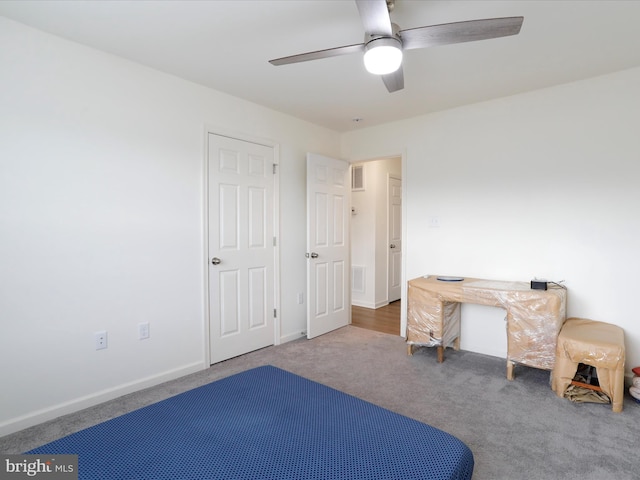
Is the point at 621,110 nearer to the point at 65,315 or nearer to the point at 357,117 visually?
the point at 357,117

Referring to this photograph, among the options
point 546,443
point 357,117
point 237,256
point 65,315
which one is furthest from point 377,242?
point 65,315

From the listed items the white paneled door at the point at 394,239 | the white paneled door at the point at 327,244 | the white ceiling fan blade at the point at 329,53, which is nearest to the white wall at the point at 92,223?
the white paneled door at the point at 327,244

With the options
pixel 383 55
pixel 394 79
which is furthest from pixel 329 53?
pixel 394 79

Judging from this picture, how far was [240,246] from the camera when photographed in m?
3.34

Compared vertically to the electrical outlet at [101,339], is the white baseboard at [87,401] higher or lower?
lower

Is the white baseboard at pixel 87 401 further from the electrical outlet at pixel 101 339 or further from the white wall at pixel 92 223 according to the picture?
the electrical outlet at pixel 101 339

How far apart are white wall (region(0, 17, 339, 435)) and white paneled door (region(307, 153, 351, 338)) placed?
122cm

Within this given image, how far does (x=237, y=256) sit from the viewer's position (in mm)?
3314

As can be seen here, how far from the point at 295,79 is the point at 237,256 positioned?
1661 millimetres

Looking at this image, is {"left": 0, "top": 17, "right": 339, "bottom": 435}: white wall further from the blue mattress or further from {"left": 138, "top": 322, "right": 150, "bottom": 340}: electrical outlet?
the blue mattress

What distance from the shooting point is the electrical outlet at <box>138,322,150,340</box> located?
8.71 feet

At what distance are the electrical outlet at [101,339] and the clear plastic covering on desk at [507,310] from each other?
8.33ft

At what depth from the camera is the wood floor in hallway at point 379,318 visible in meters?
4.32

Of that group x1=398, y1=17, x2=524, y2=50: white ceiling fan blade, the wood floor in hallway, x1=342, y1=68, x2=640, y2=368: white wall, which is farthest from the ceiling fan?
the wood floor in hallway
